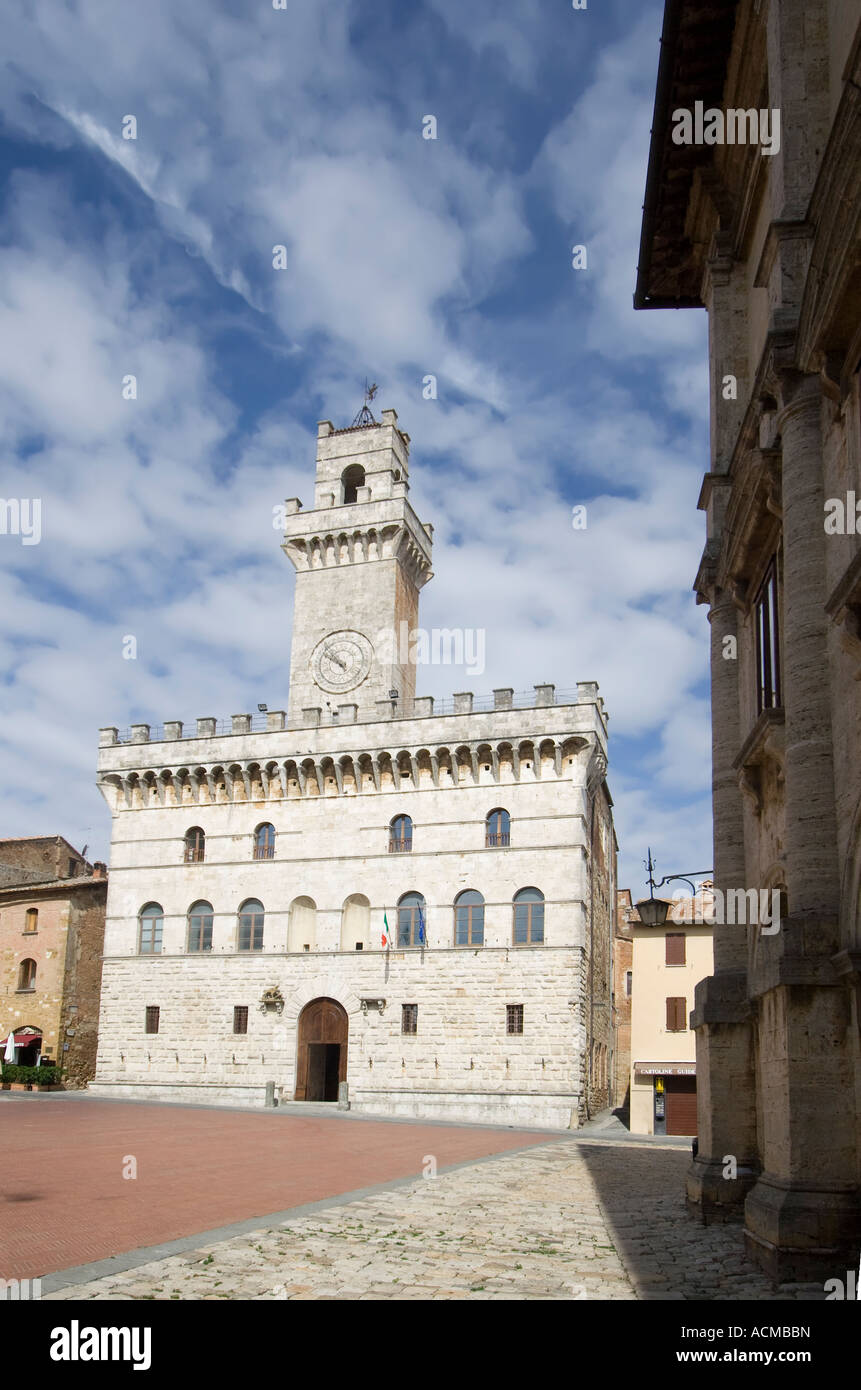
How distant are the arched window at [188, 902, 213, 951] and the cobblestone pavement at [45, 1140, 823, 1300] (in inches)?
1130

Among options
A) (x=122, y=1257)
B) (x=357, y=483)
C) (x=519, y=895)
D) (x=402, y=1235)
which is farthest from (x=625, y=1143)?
(x=357, y=483)

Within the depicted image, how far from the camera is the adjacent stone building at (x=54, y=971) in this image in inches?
1775

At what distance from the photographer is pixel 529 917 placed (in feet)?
128

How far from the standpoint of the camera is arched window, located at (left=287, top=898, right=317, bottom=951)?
138ft

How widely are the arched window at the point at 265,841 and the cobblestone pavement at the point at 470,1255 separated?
91.8 feet

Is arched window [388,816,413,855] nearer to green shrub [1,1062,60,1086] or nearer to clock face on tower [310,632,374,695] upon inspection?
clock face on tower [310,632,374,695]

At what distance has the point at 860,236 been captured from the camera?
28.2 ft

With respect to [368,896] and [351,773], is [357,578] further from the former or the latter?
[368,896]

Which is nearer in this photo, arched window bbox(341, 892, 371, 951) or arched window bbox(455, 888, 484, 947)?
arched window bbox(455, 888, 484, 947)

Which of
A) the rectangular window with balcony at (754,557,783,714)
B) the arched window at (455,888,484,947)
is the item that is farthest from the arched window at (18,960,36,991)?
the rectangular window with balcony at (754,557,783,714)

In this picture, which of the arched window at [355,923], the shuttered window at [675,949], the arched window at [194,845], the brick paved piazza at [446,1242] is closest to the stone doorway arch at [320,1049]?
the arched window at [355,923]

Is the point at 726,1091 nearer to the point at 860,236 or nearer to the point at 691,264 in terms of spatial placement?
the point at 860,236

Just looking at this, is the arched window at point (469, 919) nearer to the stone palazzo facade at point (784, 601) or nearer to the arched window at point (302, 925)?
the arched window at point (302, 925)

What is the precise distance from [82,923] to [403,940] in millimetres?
14491
